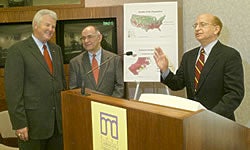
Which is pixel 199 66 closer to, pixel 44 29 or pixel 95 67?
pixel 95 67

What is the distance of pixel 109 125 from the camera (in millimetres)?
1157

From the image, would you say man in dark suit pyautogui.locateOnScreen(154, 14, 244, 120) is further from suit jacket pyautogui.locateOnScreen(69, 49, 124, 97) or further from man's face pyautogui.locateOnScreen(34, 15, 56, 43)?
man's face pyautogui.locateOnScreen(34, 15, 56, 43)

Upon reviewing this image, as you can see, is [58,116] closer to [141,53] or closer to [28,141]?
[28,141]

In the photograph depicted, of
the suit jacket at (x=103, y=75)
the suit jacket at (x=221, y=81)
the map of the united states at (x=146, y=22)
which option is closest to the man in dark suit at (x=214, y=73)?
the suit jacket at (x=221, y=81)

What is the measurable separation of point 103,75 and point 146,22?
863mm

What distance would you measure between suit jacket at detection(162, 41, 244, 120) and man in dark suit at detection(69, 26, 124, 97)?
0.70m

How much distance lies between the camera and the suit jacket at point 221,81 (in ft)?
6.81

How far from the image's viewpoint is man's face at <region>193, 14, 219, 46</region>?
7.36ft

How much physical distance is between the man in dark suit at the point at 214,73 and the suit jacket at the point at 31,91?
895 millimetres

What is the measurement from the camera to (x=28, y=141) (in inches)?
92.2

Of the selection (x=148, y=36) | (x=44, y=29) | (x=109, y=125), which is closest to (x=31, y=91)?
(x=44, y=29)

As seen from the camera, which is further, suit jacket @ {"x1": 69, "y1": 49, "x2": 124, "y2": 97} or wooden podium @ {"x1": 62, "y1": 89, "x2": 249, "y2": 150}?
suit jacket @ {"x1": 69, "y1": 49, "x2": 124, "y2": 97}

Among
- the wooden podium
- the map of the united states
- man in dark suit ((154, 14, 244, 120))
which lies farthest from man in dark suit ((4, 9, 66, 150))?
the map of the united states

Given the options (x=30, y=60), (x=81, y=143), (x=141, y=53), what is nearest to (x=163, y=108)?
(x=81, y=143)
